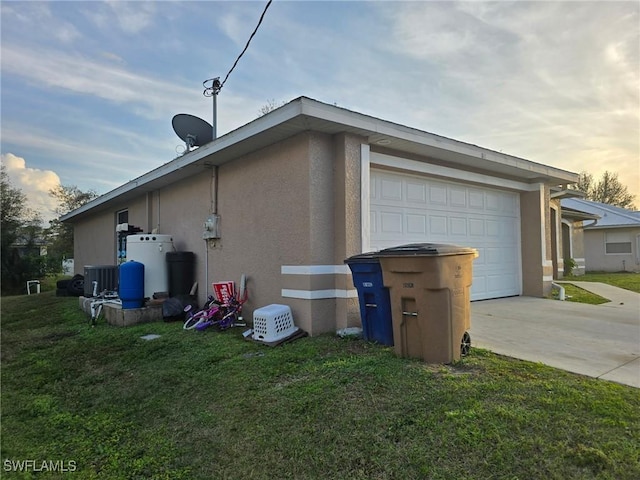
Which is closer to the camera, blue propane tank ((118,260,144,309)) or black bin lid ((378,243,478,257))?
black bin lid ((378,243,478,257))

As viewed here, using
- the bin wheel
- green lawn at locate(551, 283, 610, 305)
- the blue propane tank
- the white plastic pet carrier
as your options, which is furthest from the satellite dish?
green lawn at locate(551, 283, 610, 305)

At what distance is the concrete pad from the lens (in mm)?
3906

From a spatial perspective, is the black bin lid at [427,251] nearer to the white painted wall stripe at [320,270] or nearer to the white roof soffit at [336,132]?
the white painted wall stripe at [320,270]

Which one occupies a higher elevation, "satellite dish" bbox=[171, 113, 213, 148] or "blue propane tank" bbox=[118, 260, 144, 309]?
"satellite dish" bbox=[171, 113, 213, 148]

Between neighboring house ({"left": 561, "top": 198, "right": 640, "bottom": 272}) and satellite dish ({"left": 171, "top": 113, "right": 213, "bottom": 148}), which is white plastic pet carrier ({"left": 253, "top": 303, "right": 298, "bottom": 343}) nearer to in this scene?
satellite dish ({"left": 171, "top": 113, "right": 213, "bottom": 148})

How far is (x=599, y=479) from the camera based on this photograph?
2098mm

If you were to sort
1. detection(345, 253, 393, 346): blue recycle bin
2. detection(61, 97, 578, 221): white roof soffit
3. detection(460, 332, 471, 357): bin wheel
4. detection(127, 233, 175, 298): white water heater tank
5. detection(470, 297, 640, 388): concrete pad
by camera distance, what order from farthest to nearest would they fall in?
detection(127, 233, 175, 298): white water heater tank → detection(61, 97, 578, 221): white roof soffit → detection(345, 253, 393, 346): blue recycle bin → detection(460, 332, 471, 357): bin wheel → detection(470, 297, 640, 388): concrete pad

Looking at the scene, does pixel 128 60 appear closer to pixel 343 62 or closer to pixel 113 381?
pixel 343 62

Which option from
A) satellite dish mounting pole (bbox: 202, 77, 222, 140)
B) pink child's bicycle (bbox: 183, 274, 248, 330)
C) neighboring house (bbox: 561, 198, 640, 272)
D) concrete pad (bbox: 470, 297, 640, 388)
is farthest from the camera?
neighboring house (bbox: 561, 198, 640, 272)

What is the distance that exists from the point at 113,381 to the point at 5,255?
24188mm

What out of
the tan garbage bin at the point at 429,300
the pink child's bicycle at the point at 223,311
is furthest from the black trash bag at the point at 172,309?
the tan garbage bin at the point at 429,300

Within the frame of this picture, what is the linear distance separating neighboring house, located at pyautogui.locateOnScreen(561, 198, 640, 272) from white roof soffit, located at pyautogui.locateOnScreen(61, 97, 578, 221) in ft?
46.3

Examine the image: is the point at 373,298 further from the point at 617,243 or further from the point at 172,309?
the point at 617,243

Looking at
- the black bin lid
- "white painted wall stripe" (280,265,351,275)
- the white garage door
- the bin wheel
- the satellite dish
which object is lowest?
the bin wheel
